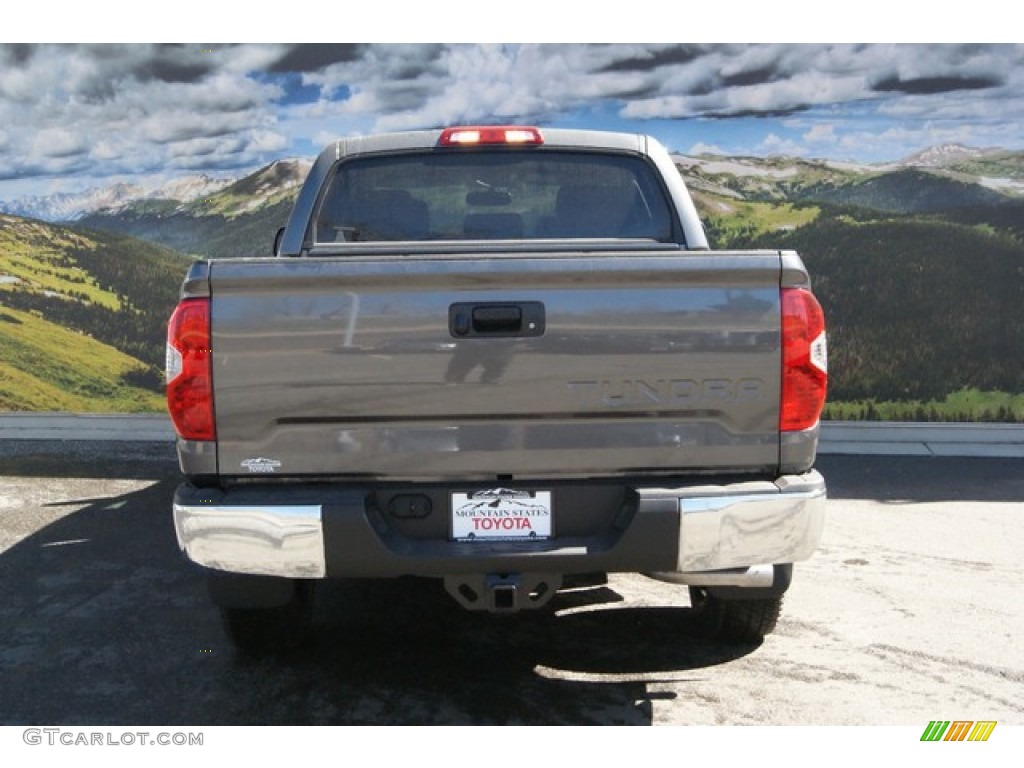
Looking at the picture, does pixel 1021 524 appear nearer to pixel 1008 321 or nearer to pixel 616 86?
pixel 1008 321

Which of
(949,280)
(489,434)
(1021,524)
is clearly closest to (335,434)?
(489,434)

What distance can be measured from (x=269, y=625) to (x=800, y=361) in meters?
2.18

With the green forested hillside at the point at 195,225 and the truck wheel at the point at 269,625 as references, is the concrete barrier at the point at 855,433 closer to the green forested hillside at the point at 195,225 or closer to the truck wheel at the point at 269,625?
the green forested hillside at the point at 195,225

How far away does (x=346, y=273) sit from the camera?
10.8 feet

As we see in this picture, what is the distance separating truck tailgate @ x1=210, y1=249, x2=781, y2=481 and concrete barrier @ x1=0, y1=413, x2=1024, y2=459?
5.81 m

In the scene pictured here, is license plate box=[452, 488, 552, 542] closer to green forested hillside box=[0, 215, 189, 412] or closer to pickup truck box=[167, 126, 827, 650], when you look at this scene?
pickup truck box=[167, 126, 827, 650]

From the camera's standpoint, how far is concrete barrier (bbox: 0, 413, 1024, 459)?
880 centimetres

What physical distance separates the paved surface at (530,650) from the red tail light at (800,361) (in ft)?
3.46

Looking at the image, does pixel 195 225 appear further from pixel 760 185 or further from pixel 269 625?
pixel 269 625

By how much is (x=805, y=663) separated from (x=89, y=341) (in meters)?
7.92

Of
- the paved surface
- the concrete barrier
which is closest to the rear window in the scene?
the paved surface

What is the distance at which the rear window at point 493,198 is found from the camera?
15.3ft

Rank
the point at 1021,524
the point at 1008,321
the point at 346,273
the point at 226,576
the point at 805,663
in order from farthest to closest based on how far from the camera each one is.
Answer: the point at 1008,321
the point at 1021,524
the point at 805,663
the point at 226,576
the point at 346,273

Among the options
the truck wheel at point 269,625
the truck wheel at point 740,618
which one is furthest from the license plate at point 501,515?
the truck wheel at point 740,618
